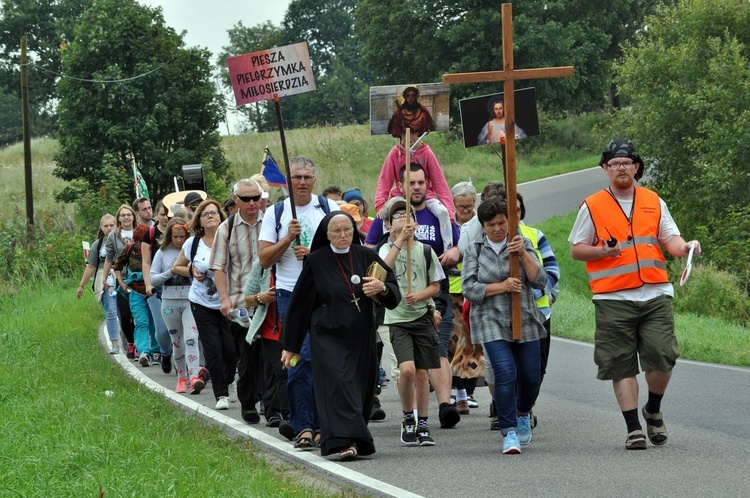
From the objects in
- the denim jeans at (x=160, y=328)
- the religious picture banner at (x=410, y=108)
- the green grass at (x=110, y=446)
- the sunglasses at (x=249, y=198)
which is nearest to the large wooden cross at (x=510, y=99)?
the religious picture banner at (x=410, y=108)

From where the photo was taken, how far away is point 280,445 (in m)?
9.52

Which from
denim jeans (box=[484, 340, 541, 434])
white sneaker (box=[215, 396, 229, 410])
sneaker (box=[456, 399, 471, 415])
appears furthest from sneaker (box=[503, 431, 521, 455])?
white sneaker (box=[215, 396, 229, 410])

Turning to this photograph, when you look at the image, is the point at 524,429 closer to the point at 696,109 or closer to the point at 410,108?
the point at 410,108

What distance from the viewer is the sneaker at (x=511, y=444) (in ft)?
28.7

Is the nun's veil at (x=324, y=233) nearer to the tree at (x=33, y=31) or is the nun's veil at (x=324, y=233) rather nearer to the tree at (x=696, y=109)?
the tree at (x=696, y=109)

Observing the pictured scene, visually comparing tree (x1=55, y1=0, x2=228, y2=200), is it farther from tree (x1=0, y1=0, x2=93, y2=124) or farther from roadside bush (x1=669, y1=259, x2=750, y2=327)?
tree (x1=0, y1=0, x2=93, y2=124)

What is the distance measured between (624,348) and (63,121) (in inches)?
1635

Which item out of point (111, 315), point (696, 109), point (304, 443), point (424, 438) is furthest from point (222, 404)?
point (696, 109)

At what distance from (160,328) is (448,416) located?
5.59 meters

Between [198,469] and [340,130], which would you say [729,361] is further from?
[340,130]

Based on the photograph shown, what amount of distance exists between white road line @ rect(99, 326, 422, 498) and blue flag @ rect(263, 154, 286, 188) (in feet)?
6.70

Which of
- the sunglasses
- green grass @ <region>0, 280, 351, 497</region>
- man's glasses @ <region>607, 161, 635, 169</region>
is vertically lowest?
green grass @ <region>0, 280, 351, 497</region>

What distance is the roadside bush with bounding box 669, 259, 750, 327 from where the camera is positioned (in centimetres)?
2423

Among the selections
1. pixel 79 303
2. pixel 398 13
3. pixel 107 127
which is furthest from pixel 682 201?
pixel 398 13
